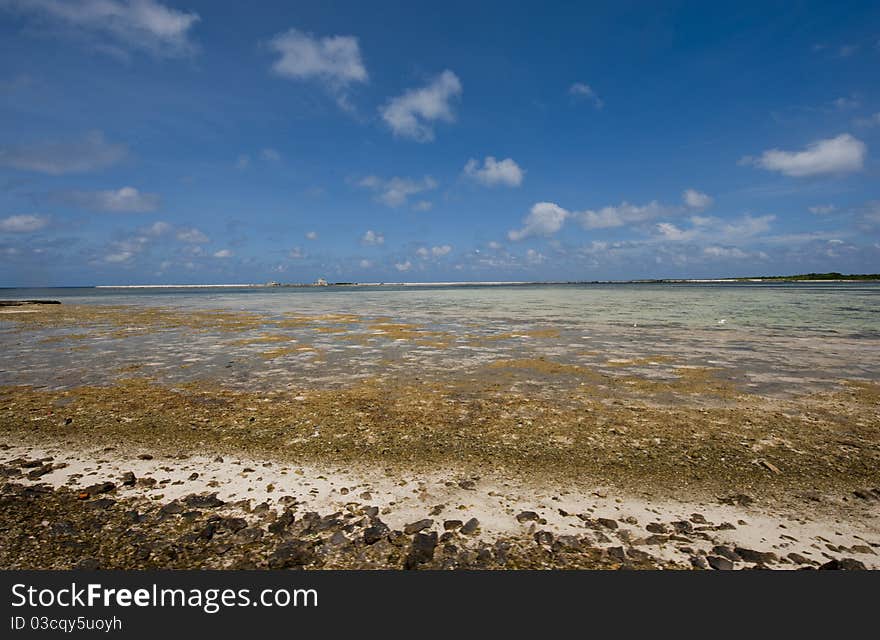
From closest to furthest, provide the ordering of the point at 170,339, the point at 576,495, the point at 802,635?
the point at 802,635 < the point at 576,495 < the point at 170,339

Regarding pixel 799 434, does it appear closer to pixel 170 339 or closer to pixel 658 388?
pixel 658 388

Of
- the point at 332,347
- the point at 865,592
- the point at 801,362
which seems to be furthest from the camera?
the point at 332,347

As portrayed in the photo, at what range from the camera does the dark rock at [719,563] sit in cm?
345

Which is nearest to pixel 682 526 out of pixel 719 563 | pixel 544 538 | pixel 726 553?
pixel 726 553

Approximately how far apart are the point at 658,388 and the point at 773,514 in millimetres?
5415

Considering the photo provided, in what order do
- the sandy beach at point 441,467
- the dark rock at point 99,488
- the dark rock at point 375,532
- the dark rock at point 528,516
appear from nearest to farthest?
the sandy beach at point 441,467
the dark rock at point 375,532
the dark rock at point 528,516
the dark rock at point 99,488

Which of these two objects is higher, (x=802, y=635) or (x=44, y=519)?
(x=44, y=519)

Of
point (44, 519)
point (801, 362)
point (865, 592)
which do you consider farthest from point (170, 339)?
point (801, 362)

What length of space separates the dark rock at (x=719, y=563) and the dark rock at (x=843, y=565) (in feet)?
2.55

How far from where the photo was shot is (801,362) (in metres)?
12.1

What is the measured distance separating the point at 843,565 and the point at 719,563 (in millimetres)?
1054

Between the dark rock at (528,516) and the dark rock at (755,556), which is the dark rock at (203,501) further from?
the dark rock at (755,556)

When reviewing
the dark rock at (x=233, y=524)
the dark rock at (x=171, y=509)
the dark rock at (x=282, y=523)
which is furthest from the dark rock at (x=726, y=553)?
the dark rock at (x=171, y=509)

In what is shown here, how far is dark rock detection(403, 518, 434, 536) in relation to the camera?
4.01 metres
